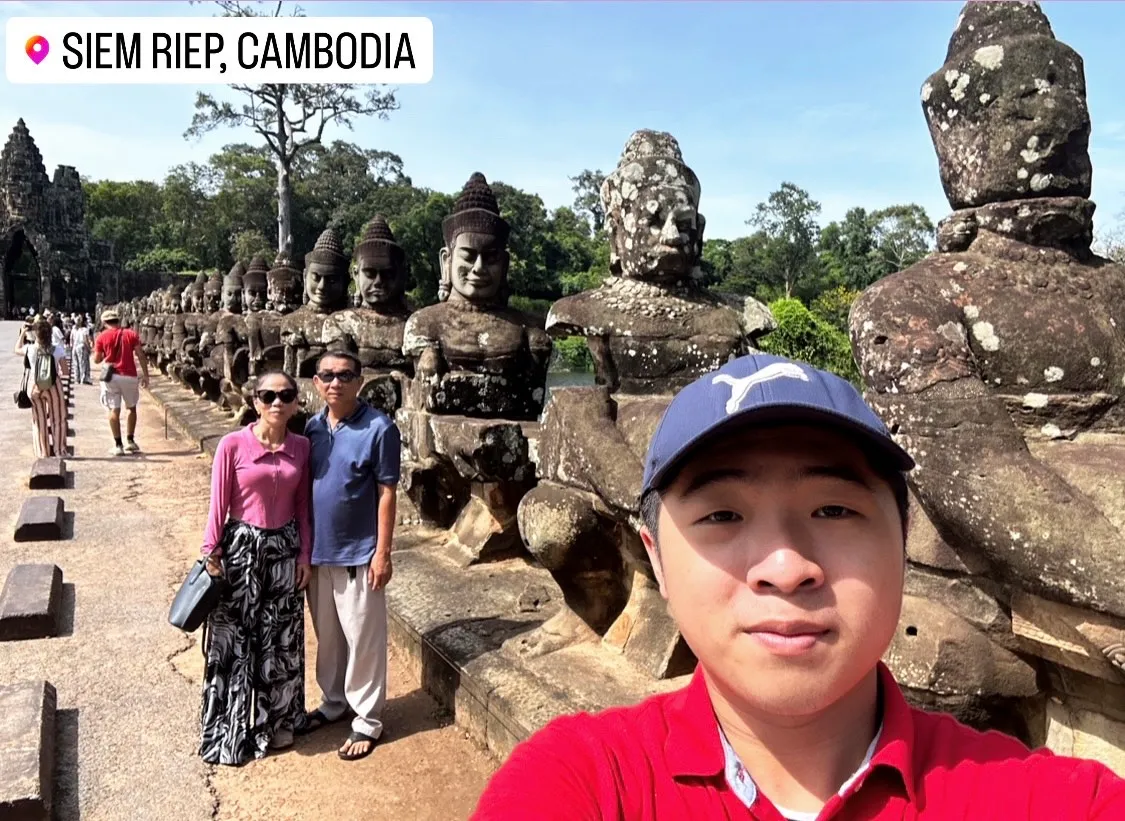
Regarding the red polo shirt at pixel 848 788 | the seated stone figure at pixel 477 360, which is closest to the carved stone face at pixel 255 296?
the seated stone figure at pixel 477 360

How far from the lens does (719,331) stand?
3.79 metres

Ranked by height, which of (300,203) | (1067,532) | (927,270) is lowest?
(1067,532)

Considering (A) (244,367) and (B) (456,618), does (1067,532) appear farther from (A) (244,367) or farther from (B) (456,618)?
(A) (244,367)

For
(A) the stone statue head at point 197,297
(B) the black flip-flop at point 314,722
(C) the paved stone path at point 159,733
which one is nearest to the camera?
(C) the paved stone path at point 159,733

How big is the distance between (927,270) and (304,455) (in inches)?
103

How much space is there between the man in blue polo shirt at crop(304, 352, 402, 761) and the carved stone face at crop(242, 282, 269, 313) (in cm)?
990

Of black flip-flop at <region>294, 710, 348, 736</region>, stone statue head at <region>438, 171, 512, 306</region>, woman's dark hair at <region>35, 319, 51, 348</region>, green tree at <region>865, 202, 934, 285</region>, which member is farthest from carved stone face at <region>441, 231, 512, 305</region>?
green tree at <region>865, 202, 934, 285</region>

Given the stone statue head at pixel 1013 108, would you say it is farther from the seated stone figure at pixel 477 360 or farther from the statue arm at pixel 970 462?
the seated stone figure at pixel 477 360

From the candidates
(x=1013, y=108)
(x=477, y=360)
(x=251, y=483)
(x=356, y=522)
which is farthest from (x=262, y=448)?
(x=1013, y=108)

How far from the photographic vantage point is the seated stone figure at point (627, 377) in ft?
11.8

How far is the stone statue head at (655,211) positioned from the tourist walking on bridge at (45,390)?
315 inches

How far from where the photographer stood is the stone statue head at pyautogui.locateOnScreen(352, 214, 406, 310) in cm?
716

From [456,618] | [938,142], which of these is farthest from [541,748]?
[456,618]

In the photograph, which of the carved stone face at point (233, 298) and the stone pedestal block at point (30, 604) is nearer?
the stone pedestal block at point (30, 604)
